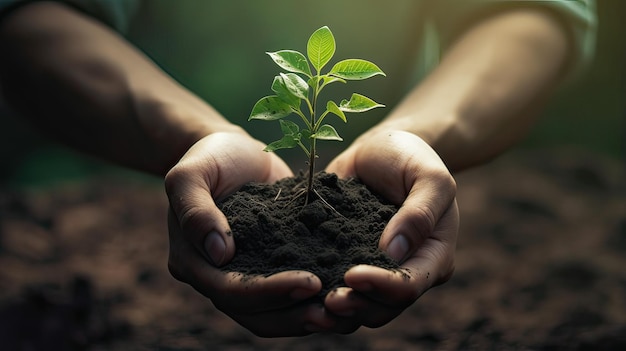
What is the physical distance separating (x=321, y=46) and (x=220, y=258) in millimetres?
300

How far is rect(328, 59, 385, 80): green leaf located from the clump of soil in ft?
0.55

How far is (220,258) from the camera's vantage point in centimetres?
76

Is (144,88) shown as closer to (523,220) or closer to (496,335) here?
(496,335)

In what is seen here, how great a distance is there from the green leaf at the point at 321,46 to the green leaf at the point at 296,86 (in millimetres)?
31

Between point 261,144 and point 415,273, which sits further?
point 261,144

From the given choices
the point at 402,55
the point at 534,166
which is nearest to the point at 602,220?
the point at 534,166

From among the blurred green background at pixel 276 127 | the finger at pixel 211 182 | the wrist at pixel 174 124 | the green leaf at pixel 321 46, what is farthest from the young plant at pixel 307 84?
the blurred green background at pixel 276 127

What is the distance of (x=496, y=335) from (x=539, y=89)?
0.56m

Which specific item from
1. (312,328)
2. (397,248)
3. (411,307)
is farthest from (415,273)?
(411,307)

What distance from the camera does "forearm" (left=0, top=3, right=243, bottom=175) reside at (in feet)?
3.73

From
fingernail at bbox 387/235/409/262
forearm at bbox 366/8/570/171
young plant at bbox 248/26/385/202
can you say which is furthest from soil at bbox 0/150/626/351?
young plant at bbox 248/26/385/202

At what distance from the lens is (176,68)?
194 centimetres

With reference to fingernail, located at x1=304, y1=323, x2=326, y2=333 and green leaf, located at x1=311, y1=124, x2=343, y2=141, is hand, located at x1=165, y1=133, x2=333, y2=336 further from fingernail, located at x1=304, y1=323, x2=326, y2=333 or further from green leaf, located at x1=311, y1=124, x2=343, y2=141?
green leaf, located at x1=311, y1=124, x2=343, y2=141

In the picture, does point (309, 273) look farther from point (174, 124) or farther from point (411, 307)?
point (411, 307)
